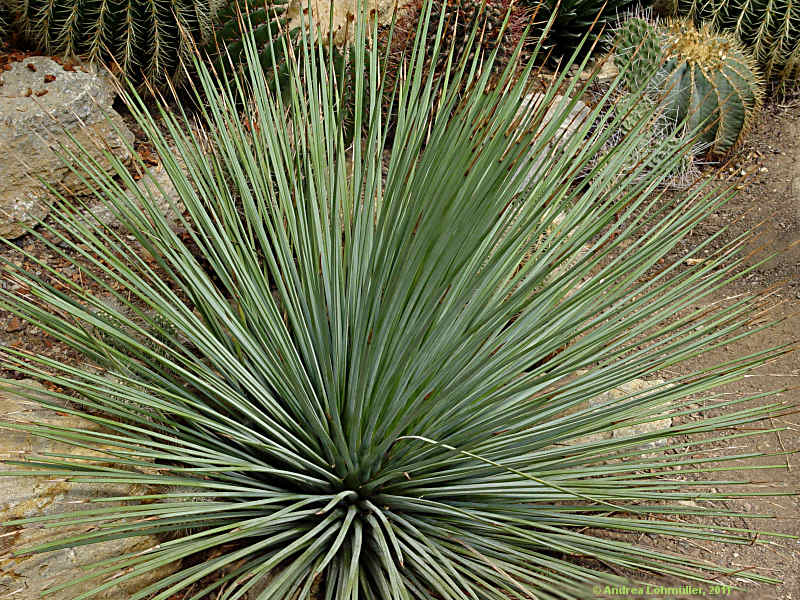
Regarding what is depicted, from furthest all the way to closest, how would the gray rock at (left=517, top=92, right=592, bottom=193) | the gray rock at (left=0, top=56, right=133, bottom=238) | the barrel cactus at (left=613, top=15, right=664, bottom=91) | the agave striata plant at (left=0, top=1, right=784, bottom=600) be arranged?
the barrel cactus at (left=613, top=15, right=664, bottom=91), the gray rock at (left=0, top=56, right=133, bottom=238), the gray rock at (left=517, top=92, right=592, bottom=193), the agave striata plant at (left=0, top=1, right=784, bottom=600)

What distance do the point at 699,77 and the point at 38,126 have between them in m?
3.12

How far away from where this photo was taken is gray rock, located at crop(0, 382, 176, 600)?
1.49m

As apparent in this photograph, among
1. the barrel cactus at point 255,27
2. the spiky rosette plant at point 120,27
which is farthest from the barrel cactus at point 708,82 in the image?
the spiky rosette plant at point 120,27

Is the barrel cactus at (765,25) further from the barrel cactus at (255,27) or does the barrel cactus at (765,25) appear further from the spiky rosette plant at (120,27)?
the spiky rosette plant at (120,27)

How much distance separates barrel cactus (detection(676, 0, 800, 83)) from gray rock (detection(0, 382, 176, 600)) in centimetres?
384

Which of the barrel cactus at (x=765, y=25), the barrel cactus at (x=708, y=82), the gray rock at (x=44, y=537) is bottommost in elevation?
the gray rock at (x=44, y=537)

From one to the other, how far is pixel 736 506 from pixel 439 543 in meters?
1.13

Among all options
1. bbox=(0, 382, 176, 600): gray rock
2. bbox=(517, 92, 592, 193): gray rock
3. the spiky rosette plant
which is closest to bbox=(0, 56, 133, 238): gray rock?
the spiky rosette plant

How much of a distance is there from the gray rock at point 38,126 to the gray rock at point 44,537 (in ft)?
3.61

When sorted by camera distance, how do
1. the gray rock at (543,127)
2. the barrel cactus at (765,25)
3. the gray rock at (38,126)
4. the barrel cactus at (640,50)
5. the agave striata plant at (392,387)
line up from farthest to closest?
the barrel cactus at (765,25) → the barrel cactus at (640,50) → the gray rock at (38,126) → the gray rock at (543,127) → the agave striata plant at (392,387)

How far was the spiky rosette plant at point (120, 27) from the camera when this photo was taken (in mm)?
2621

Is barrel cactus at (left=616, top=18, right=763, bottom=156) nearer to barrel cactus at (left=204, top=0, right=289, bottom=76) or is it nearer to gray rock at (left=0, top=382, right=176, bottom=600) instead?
barrel cactus at (left=204, top=0, right=289, bottom=76)

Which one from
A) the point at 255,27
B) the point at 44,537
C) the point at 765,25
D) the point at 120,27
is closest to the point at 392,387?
the point at 44,537

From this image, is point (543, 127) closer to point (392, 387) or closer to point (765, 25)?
point (392, 387)
